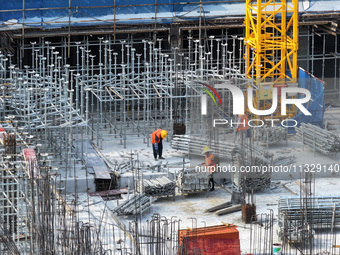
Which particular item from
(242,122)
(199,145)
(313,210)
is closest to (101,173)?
(199,145)

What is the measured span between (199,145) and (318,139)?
355 cm

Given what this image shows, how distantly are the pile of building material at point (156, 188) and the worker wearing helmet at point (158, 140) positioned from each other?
105 inches

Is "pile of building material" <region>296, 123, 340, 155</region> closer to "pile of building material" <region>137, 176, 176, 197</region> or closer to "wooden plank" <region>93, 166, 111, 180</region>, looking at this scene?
"pile of building material" <region>137, 176, 176, 197</region>

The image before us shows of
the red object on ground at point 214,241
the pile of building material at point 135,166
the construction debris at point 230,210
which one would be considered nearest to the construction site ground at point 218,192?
the construction debris at point 230,210

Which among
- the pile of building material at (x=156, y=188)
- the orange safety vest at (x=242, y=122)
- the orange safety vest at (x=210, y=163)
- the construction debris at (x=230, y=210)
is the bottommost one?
the construction debris at (x=230, y=210)

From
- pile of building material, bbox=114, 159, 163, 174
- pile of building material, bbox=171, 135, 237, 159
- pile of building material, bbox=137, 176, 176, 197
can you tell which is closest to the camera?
pile of building material, bbox=137, 176, 176, 197

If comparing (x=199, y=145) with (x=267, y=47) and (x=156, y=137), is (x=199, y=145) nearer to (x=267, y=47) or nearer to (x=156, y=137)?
(x=156, y=137)

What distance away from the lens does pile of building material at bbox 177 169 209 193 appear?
30.9 metres

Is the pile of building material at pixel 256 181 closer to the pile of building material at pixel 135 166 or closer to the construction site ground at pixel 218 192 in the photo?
the construction site ground at pixel 218 192

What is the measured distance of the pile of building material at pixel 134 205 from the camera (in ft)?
96.0

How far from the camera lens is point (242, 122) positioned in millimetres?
35344

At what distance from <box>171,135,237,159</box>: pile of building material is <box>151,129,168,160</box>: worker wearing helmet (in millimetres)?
662

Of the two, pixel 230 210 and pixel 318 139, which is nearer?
pixel 230 210

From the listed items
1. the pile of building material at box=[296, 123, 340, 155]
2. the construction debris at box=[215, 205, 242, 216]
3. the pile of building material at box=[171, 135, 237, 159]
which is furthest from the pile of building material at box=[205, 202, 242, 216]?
the pile of building material at box=[296, 123, 340, 155]
